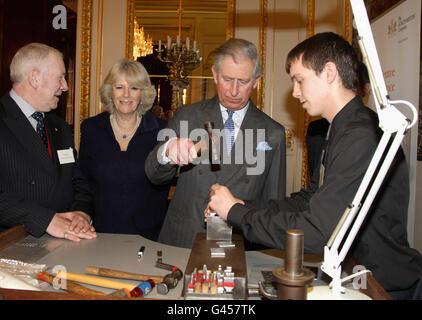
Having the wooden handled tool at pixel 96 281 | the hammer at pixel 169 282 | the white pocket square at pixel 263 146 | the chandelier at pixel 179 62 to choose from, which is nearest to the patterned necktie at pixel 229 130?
the white pocket square at pixel 263 146

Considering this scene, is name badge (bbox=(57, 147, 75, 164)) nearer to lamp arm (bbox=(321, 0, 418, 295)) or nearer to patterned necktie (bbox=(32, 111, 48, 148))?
patterned necktie (bbox=(32, 111, 48, 148))

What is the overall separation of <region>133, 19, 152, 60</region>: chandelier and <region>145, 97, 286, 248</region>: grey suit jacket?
4010 mm

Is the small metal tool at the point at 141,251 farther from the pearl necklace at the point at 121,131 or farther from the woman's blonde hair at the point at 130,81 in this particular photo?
the woman's blonde hair at the point at 130,81

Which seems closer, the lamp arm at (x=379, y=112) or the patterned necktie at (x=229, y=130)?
the lamp arm at (x=379, y=112)

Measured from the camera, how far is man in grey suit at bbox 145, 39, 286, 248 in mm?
2463

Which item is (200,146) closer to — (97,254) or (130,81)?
(97,254)

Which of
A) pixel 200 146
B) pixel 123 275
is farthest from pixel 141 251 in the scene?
pixel 200 146

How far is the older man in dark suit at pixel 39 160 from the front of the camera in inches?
79.9

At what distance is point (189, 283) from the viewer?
117 centimetres

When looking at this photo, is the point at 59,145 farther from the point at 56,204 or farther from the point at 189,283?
the point at 189,283

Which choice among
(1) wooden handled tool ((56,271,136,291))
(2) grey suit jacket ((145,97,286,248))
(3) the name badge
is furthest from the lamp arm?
(3) the name badge

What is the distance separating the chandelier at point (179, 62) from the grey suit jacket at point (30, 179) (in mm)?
3804

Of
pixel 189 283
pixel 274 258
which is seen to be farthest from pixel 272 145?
pixel 189 283
